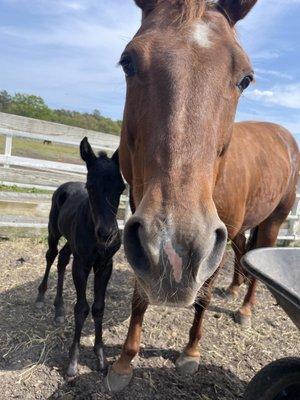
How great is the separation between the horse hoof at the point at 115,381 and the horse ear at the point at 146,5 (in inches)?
95.5

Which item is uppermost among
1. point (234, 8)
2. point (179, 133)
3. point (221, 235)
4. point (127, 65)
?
point (234, 8)

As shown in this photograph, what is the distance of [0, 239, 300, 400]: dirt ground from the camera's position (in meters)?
2.73

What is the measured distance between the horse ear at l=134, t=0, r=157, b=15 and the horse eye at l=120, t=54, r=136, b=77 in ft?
1.45

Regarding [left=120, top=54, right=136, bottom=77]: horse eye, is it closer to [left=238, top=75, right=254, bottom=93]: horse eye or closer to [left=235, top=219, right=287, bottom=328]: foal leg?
[left=238, top=75, right=254, bottom=93]: horse eye

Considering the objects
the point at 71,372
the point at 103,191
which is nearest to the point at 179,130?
the point at 103,191

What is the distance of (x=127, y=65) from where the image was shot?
194 centimetres

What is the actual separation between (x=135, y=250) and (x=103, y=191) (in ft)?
4.61

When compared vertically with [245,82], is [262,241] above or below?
below

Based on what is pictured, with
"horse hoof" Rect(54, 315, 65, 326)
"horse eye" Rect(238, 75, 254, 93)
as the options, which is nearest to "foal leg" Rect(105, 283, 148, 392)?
"horse hoof" Rect(54, 315, 65, 326)

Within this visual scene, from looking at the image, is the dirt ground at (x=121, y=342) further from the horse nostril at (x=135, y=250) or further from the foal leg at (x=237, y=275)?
the horse nostril at (x=135, y=250)

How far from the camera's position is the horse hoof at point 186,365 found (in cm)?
298

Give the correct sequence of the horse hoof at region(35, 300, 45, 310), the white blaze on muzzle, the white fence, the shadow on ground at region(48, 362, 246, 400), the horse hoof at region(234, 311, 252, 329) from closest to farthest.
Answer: the white blaze on muzzle → the shadow on ground at region(48, 362, 246, 400) → the horse hoof at region(35, 300, 45, 310) → the horse hoof at region(234, 311, 252, 329) → the white fence

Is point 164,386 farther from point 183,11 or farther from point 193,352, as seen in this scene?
point 183,11

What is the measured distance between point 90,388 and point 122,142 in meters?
1.75
